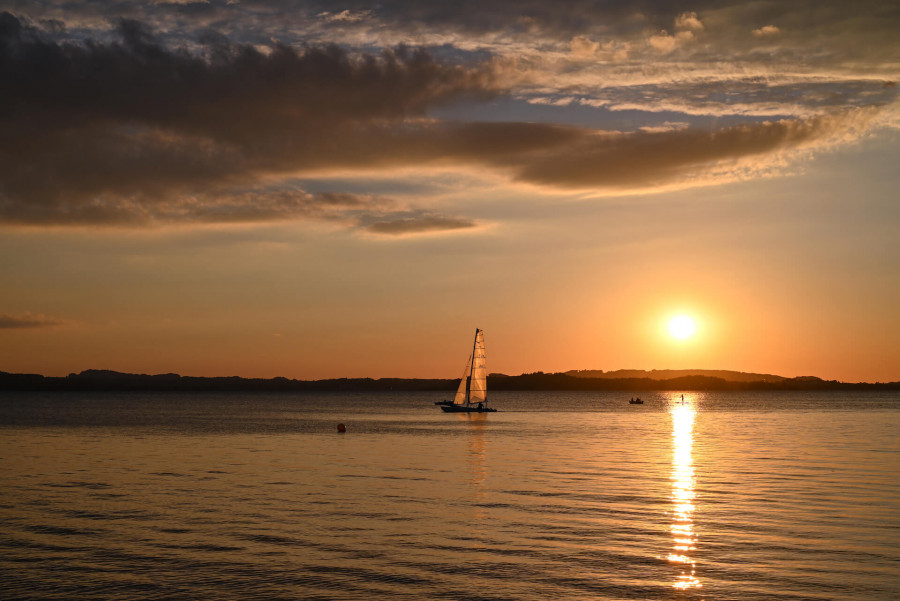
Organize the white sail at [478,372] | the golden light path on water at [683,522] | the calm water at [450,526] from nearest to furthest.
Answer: the calm water at [450,526] → the golden light path on water at [683,522] → the white sail at [478,372]

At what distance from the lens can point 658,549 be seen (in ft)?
104

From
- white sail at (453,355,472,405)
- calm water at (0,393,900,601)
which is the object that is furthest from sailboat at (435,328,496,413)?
calm water at (0,393,900,601)

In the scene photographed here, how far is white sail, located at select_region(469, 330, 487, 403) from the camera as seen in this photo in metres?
154

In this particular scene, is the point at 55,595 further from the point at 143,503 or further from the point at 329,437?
the point at 329,437

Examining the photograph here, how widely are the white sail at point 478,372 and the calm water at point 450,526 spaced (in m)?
79.5

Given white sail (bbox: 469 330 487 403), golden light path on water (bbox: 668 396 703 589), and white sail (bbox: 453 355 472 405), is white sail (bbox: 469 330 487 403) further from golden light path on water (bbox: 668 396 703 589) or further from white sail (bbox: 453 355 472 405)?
golden light path on water (bbox: 668 396 703 589)

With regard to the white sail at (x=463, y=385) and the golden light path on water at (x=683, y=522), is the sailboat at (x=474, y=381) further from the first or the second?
the golden light path on water at (x=683, y=522)

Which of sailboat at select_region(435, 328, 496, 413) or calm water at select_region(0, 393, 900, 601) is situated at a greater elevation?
sailboat at select_region(435, 328, 496, 413)

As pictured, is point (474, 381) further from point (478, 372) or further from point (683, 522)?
point (683, 522)

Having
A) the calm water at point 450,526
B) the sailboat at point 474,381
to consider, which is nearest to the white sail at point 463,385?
the sailboat at point 474,381

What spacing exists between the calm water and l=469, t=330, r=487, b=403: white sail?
79505 mm

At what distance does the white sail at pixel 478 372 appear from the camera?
15412 centimetres

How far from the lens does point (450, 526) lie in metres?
37.1

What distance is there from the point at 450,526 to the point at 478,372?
121228mm
